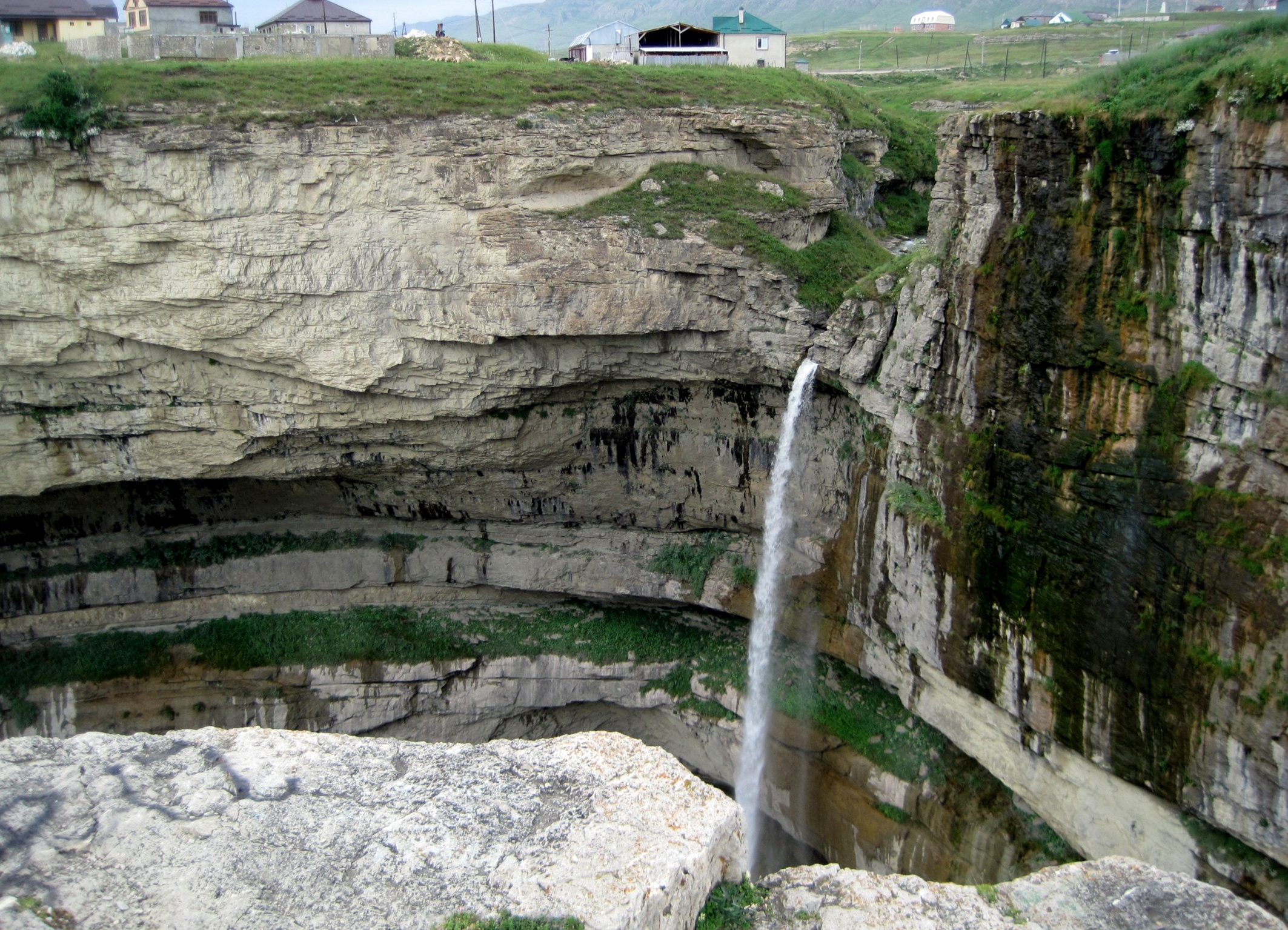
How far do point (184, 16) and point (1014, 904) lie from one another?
106ft

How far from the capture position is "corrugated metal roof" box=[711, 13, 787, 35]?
3088cm

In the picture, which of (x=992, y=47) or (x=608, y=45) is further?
(x=992, y=47)

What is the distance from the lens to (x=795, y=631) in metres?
22.5

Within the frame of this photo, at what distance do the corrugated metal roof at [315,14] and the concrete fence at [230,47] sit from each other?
3545 millimetres

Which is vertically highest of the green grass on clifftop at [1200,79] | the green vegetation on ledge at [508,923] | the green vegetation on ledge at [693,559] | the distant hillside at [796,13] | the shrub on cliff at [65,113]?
the distant hillside at [796,13]

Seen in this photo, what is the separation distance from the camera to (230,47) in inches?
993

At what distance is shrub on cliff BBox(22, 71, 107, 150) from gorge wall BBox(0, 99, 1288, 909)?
1.31 feet

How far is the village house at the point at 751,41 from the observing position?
100ft

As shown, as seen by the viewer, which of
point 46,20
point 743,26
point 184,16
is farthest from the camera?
point 743,26

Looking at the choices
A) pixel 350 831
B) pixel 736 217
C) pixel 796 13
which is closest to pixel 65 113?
pixel 736 217

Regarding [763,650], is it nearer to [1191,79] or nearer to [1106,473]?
[1106,473]

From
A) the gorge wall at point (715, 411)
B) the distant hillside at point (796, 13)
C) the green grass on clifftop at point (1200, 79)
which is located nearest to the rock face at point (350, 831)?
the gorge wall at point (715, 411)

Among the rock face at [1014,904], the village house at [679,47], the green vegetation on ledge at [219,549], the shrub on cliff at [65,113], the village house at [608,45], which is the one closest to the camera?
the rock face at [1014,904]

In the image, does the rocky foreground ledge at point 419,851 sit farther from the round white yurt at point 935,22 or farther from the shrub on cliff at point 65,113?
the round white yurt at point 935,22
